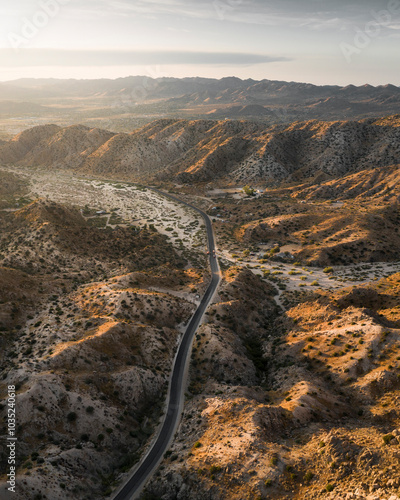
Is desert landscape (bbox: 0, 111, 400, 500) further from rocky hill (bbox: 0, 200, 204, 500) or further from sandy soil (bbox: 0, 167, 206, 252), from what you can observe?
sandy soil (bbox: 0, 167, 206, 252)

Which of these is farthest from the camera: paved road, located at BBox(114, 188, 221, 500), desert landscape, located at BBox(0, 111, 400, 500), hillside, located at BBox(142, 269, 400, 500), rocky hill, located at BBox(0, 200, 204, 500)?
paved road, located at BBox(114, 188, 221, 500)

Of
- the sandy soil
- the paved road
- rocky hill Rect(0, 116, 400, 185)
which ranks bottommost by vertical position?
the paved road

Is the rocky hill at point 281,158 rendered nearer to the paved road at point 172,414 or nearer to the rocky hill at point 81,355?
the rocky hill at point 81,355

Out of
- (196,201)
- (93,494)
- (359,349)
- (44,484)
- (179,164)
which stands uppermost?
(179,164)

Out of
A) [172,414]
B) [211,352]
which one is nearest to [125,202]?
[211,352]

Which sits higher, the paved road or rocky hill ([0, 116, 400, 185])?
rocky hill ([0, 116, 400, 185])

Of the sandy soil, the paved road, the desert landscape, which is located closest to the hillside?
the desert landscape

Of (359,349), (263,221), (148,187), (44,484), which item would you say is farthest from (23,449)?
(148,187)

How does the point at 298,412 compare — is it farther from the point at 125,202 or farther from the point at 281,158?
the point at 281,158

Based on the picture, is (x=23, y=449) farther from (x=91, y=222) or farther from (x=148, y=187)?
(x=148, y=187)
